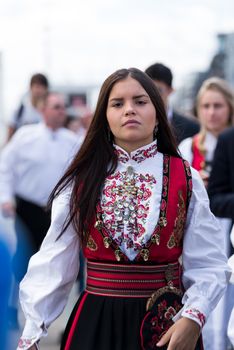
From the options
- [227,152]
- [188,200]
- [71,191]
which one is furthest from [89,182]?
[227,152]

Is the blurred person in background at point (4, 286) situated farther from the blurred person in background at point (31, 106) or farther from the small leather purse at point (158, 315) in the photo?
the blurred person in background at point (31, 106)

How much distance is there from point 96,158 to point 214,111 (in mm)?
2708

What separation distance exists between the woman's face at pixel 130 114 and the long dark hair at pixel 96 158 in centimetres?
3

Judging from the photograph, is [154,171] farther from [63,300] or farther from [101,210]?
[63,300]

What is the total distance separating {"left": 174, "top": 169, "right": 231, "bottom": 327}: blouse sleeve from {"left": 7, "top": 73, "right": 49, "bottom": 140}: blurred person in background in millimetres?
5859

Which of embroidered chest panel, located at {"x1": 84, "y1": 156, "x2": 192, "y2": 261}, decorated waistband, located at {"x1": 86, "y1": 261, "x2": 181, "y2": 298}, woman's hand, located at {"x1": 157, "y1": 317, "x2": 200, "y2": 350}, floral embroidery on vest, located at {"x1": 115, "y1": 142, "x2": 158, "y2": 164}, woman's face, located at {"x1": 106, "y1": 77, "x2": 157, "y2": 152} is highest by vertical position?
woman's face, located at {"x1": 106, "y1": 77, "x2": 157, "y2": 152}

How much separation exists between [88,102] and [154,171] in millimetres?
28020

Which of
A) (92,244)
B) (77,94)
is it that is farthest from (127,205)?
(77,94)

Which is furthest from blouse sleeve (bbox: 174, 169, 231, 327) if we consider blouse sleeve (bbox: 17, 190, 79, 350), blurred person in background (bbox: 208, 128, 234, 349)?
blurred person in background (bbox: 208, 128, 234, 349)

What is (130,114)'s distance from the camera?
3504 mm

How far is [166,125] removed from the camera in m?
3.70

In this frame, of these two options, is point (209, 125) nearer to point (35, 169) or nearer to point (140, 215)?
point (35, 169)

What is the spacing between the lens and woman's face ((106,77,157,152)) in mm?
3514

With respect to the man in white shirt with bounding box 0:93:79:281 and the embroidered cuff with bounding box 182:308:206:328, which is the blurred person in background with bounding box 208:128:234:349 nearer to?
the embroidered cuff with bounding box 182:308:206:328
